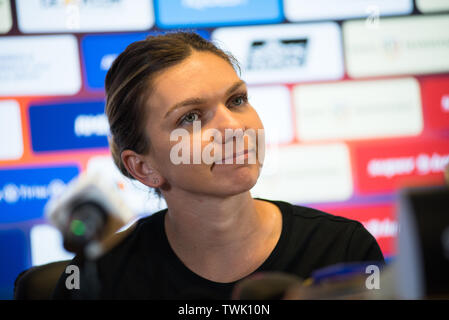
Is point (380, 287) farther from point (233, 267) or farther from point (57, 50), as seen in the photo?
point (57, 50)

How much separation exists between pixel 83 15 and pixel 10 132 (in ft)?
1.82

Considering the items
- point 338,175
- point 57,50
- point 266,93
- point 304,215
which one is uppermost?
point 57,50

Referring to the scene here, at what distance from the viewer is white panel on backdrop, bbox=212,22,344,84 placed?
1976mm

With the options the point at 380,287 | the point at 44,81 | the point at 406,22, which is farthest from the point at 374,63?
the point at 380,287

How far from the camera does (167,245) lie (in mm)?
948

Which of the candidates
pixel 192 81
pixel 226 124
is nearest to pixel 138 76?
pixel 192 81

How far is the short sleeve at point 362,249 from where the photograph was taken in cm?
87

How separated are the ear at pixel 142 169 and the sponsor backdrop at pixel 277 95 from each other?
88 centimetres

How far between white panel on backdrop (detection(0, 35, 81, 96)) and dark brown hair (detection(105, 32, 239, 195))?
100 centimetres

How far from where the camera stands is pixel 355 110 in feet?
6.64

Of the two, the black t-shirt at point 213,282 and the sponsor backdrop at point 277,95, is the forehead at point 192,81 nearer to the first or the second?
the black t-shirt at point 213,282

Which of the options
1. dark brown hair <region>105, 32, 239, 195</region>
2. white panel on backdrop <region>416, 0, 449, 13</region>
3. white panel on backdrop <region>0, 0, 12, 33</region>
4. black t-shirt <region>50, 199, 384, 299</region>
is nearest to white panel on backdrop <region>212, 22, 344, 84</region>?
white panel on backdrop <region>416, 0, 449, 13</region>

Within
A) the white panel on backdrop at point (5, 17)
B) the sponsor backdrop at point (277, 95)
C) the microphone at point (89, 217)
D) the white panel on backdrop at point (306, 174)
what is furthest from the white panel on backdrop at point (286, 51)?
the microphone at point (89, 217)
